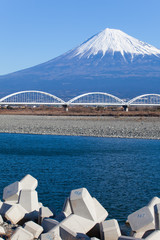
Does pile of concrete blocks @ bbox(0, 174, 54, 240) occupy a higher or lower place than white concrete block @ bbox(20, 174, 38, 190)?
lower

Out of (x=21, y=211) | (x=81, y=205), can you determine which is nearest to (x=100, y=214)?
(x=81, y=205)

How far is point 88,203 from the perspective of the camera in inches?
236

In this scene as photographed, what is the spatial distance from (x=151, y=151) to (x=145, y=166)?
3845mm

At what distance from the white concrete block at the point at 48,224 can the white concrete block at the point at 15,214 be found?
705 mm

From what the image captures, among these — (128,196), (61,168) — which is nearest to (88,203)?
(128,196)

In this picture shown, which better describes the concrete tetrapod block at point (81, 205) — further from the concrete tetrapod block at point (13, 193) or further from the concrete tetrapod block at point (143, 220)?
the concrete tetrapod block at point (13, 193)

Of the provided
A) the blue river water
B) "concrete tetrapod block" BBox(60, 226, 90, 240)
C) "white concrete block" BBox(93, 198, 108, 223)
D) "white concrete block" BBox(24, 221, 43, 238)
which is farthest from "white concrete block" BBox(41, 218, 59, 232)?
the blue river water

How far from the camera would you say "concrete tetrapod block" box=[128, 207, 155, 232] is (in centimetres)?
567

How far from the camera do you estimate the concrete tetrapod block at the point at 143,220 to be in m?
5.67

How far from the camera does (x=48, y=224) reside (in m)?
5.97

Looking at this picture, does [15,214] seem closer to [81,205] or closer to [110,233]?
[81,205]

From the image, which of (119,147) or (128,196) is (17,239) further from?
(119,147)

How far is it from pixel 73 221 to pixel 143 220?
3.15ft

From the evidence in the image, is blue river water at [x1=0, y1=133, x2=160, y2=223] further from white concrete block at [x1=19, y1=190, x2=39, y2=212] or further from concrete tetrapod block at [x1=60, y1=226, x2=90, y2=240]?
concrete tetrapod block at [x1=60, y1=226, x2=90, y2=240]
